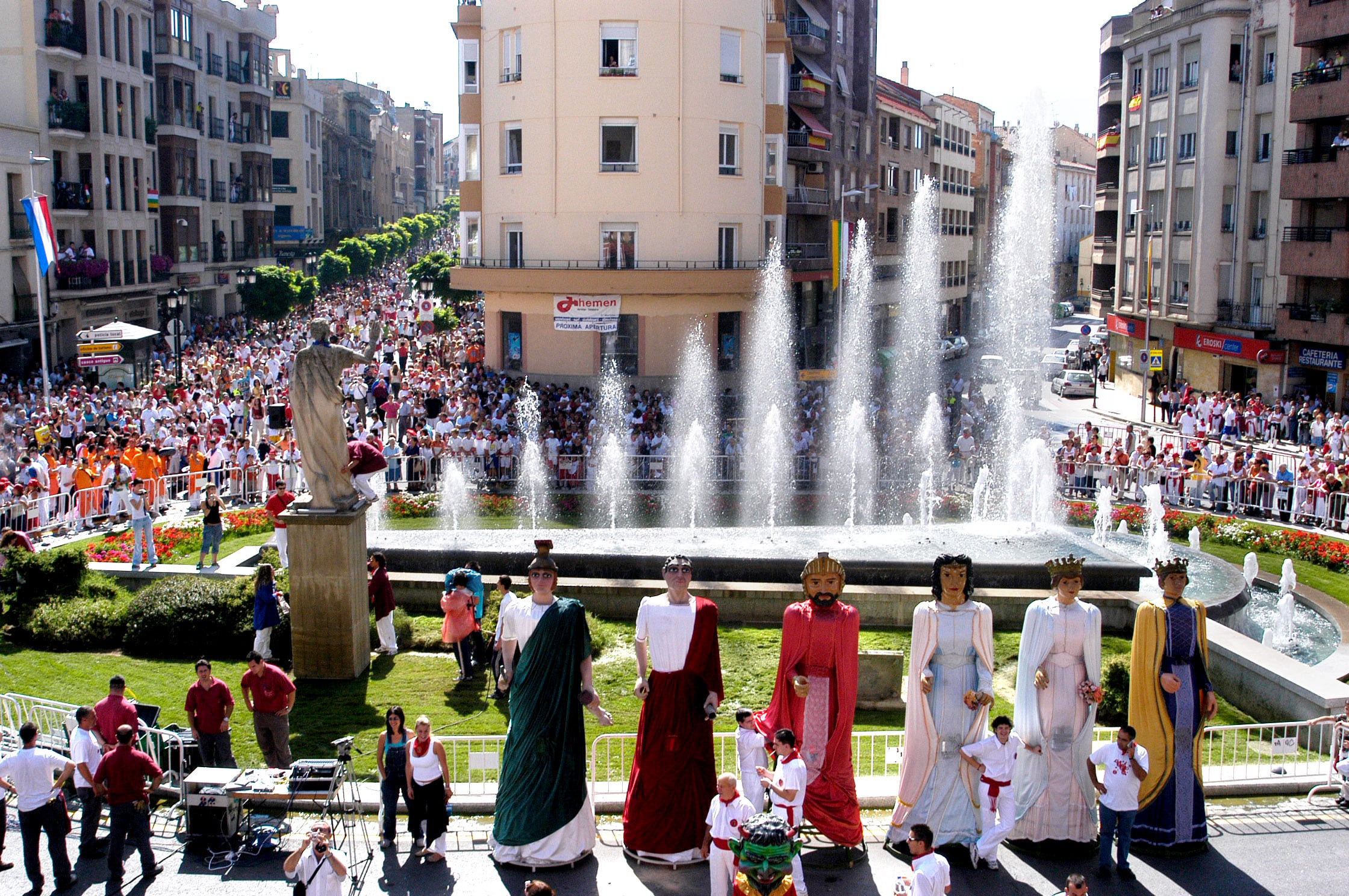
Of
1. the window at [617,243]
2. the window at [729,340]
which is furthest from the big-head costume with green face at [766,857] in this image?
the window at [729,340]

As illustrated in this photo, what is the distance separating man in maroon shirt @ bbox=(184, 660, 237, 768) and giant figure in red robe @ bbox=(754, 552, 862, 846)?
4.40 meters

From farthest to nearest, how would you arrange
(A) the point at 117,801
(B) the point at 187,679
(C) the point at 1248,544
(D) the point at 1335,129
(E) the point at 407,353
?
(E) the point at 407,353
(D) the point at 1335,129
(C) the point at 1248,544
(B) the point at 187,679
(A) the point at 117,801

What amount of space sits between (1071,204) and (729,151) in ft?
260

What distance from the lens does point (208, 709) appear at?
9.94 metres

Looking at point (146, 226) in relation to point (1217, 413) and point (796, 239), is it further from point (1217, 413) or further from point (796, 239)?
point (1217, 413)

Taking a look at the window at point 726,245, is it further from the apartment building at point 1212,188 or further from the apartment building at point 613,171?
the apartment building at point 1212,188

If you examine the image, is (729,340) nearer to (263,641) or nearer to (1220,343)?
(1220,343)

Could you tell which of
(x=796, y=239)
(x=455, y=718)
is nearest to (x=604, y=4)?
(x=796, y=239)

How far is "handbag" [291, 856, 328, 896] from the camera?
295 inches

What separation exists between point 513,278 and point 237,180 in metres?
33.7

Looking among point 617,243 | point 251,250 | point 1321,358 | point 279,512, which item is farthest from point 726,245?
point 251,250

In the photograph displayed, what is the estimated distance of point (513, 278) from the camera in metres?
36.6

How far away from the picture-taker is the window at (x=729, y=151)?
37156mm

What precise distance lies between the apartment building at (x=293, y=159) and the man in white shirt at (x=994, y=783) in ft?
240
